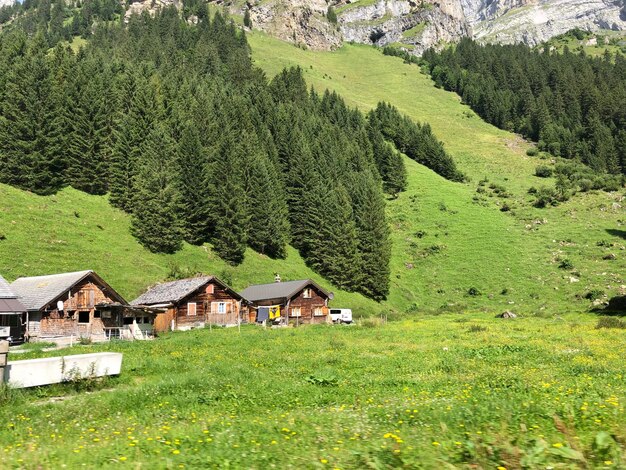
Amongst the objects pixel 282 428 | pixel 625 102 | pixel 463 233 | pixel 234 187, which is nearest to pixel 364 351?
pixel 282 428

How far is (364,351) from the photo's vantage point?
89.2 ft

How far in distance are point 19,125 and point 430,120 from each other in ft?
451

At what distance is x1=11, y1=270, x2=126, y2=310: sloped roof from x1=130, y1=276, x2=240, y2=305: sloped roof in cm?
577

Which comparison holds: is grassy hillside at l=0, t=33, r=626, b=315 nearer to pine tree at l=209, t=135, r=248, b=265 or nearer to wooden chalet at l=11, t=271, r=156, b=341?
pine tree at l=209, t=135, r=248, b=265

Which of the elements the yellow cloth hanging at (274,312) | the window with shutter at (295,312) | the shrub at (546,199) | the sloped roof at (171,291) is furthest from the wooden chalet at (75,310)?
the shrub at (546,199)

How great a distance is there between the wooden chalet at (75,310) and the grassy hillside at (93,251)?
6.19 m

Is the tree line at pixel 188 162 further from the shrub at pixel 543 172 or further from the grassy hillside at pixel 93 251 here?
the shrub at pixel 543 172

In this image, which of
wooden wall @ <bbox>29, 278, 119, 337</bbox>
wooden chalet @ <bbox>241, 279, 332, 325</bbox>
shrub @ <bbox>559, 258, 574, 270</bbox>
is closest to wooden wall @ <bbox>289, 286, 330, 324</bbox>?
wooden chalet @ <bbox>241, 279, 332, 325</bbox>

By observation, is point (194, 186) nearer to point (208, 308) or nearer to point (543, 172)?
point (208, 308)

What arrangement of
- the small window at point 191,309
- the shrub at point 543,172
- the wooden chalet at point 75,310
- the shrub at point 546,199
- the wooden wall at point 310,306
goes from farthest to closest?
the shrub at point 543,172 → the shrub at point 546,199 → the wooden wall at point 310,306 → the small window at point 191,309 → the wooden chalet at point 75,310

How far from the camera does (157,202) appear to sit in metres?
68.6

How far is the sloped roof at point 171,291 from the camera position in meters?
53.2

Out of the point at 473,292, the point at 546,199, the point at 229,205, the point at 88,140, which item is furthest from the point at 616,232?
the point at 88,140

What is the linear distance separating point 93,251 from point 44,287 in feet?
45.5
